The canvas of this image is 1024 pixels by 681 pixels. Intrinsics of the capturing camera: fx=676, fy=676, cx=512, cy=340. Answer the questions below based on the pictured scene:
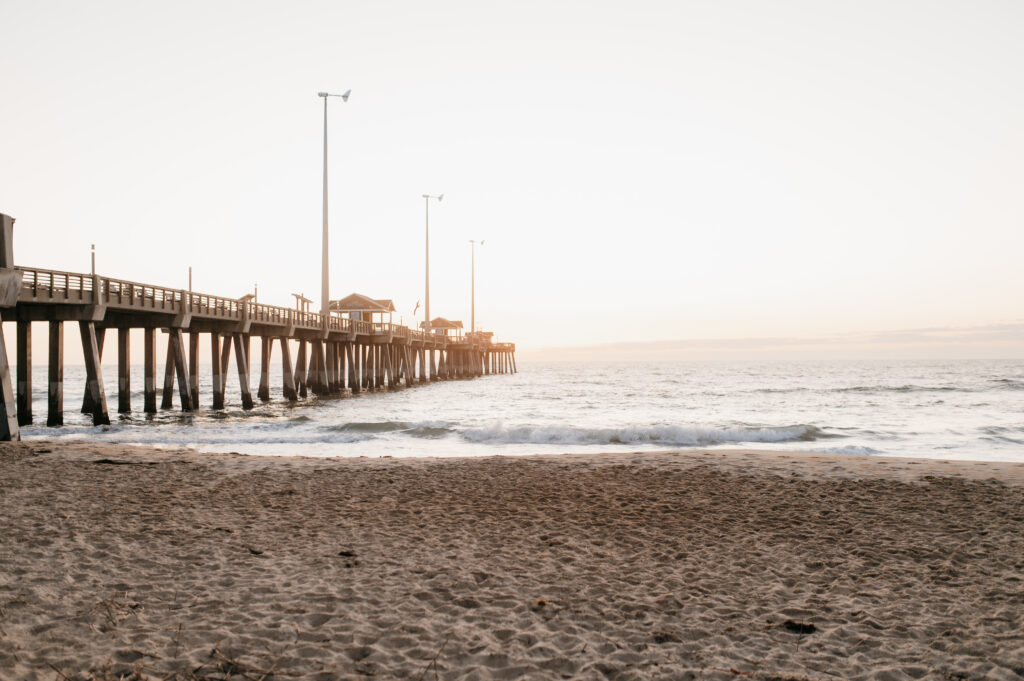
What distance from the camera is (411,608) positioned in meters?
4.55

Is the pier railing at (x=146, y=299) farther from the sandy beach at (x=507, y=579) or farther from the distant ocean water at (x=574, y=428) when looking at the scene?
the sandy beach at (x=507, y=579)

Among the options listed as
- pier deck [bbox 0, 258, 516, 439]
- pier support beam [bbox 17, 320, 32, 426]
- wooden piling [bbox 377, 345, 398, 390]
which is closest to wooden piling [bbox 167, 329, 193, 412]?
pier deck [bbox 0, 258, 516, 439]

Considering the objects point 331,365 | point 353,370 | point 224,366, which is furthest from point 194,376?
point 353,370

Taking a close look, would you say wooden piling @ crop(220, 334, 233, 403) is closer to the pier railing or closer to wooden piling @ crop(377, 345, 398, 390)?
the pier railing

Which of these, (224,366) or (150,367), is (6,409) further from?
(224,366)

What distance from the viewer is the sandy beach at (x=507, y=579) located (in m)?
3.78

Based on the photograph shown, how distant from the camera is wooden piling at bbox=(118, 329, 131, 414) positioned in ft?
77.2

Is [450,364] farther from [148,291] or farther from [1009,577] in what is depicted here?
[1009,577]

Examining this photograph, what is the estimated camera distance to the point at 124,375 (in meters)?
23.5

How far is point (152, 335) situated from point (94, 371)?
4.68 m

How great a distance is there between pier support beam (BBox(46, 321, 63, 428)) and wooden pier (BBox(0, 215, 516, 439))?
1.1 inches

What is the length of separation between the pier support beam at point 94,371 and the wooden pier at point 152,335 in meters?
0.03

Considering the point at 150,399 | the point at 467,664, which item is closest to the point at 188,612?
the point at 467,664

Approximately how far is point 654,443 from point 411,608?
549 inches
